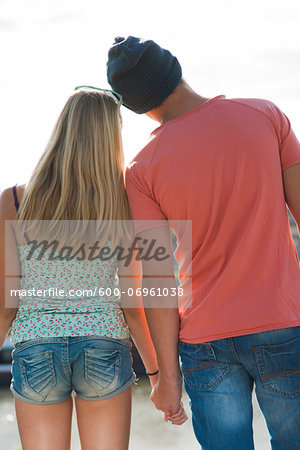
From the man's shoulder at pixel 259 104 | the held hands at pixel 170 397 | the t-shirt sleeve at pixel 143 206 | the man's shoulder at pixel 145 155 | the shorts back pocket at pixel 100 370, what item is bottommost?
the held hands at pixel 170 397

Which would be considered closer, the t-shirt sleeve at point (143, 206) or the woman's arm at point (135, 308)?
the t-shirt sleeve at point (143, 206)

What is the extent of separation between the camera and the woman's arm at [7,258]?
1.95 metres

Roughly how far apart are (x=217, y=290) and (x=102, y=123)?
0.74 metres

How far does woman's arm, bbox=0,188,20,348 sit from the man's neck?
0.60 m

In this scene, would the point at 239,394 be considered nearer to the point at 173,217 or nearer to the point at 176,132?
the point at 173,217

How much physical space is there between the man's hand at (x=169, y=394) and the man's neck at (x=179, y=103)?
87cm

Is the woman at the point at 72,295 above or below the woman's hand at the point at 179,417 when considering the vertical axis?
above

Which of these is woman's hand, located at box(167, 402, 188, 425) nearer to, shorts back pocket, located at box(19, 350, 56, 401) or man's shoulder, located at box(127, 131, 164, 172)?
shorts back pocket, located at box(19, 350, 56, 401)

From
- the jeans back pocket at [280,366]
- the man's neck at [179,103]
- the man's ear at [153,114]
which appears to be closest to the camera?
the jeans back pocket at [280,366]

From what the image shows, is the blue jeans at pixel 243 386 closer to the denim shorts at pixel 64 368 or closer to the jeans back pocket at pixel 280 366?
the jeans back pocket at pixel 280 366

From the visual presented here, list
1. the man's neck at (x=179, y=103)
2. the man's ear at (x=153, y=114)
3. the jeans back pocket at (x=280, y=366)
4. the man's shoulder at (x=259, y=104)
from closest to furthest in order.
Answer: the jeans back pocket at (x=280, y=366) < the man's shoulder at (x=259, y=104) < the man's neck at (x=179, y=103) < the man's ear at (x=153, y=114)

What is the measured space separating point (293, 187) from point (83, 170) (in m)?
0.71

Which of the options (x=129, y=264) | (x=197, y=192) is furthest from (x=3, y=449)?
(x=197, y=192)

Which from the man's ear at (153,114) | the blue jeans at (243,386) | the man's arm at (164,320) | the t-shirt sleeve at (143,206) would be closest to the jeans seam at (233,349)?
the blue jeans at (243,386)
